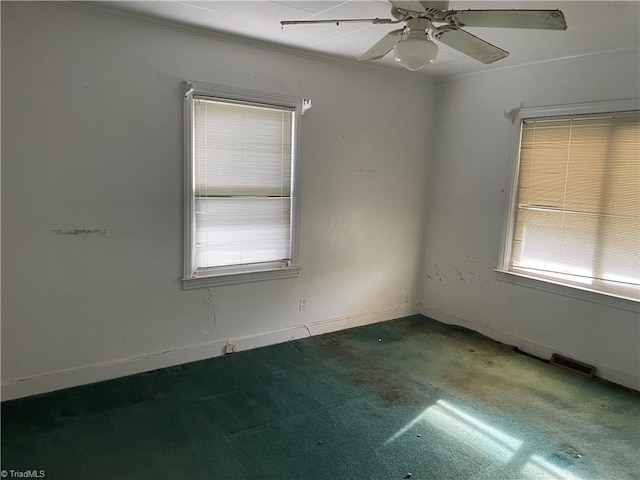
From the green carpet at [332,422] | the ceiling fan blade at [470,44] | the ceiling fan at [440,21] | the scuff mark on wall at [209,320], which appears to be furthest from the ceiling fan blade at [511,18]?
the scuff mark on wall at [209,320]

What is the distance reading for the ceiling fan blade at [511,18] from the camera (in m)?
1.81

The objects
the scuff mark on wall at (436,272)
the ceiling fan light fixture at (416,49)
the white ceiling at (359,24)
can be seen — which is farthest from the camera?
the scuff mark on wall at (436,272)

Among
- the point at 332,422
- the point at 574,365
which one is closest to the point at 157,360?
the point at 332,422

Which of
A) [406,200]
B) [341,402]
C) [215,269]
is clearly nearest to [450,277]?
[406,200]

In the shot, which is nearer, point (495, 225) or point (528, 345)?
point (528, 345)

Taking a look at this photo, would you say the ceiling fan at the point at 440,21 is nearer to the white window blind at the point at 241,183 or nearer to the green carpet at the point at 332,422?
the white window blind at the point at 241,183

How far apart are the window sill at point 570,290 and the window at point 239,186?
1.95 meters

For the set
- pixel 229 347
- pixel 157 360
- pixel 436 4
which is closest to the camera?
pixel 436 4

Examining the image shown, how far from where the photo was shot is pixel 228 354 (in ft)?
12.1

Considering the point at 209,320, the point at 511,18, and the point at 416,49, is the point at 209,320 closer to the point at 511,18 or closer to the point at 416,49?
the point at 416,49

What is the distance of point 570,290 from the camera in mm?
3676

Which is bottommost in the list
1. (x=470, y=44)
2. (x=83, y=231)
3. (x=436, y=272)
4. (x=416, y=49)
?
(x=436, y=272)

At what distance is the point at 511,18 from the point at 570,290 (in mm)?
2548

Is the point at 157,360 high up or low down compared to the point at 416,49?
down
